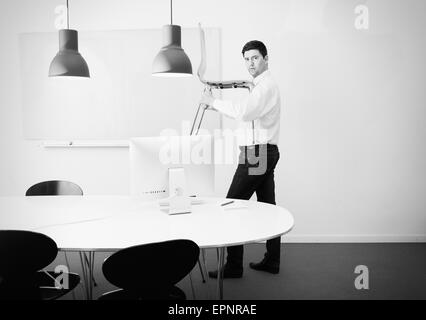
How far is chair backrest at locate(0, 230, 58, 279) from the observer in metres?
1.68

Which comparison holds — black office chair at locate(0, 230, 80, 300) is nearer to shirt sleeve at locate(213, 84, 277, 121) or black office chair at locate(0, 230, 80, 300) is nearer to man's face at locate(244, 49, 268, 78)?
shirt sleeve at locate(213, 84, 277, 121)

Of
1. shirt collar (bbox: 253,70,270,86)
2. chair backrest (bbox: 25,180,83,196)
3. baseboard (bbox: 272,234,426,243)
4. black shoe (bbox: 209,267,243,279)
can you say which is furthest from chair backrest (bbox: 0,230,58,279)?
baseboard (bbox: 272,234,426,243)

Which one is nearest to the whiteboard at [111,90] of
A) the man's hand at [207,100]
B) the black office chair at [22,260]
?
the man's hand at [207,100]

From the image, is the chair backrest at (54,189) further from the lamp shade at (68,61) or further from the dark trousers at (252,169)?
the dark trousers at (252,169)

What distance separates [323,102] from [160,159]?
2.53 m

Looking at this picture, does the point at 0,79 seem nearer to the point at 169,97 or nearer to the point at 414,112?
the point at 169,97

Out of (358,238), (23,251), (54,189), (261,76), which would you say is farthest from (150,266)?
(358,238)

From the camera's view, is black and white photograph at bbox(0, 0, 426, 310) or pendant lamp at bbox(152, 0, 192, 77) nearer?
pendant lamp at bbox(152, 0, 192, 77)

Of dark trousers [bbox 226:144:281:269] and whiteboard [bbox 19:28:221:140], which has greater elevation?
whiteboard [bbox 19:28:221:140]

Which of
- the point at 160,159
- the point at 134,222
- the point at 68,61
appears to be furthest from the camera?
the point at 68,61

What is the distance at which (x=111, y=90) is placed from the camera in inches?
174

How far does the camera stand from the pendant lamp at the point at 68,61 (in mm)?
2877

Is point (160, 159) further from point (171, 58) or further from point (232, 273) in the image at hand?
point (232, 273)

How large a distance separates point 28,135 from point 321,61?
3.26 meters
